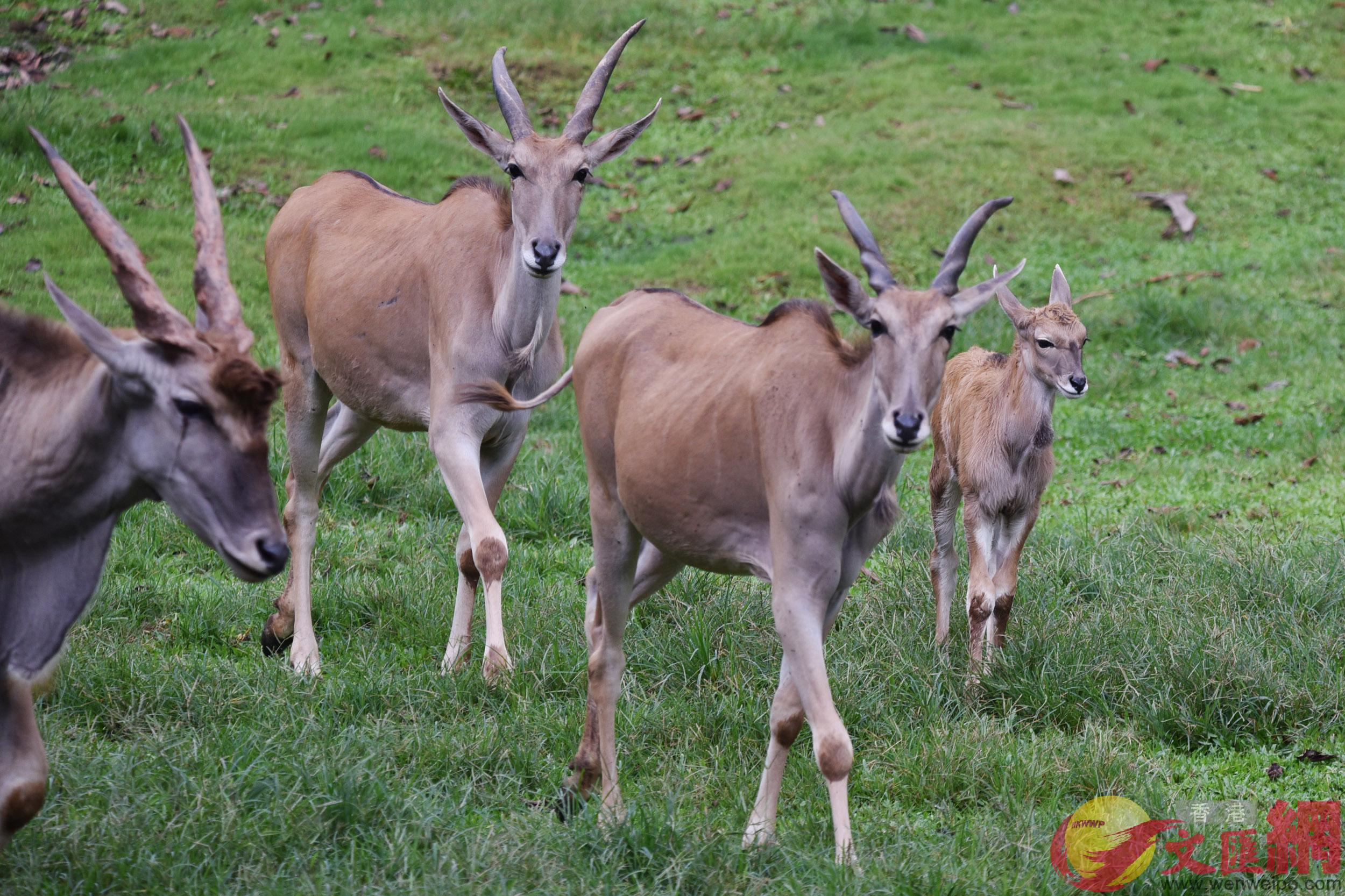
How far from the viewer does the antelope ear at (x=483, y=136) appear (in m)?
5.91

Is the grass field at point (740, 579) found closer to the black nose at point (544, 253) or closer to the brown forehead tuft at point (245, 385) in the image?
the brown forehead tuft at point (245, 385)

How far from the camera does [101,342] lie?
3.26 metres

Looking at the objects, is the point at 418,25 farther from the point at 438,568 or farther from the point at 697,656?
the point at 697,656

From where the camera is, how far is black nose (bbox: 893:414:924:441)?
3639mm

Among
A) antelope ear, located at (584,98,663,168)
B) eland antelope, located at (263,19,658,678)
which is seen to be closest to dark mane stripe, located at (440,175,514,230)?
eland antelope, located at (263,19,658,678)

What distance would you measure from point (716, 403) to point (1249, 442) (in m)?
6.15

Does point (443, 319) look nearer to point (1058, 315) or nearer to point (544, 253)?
point (544, 253)

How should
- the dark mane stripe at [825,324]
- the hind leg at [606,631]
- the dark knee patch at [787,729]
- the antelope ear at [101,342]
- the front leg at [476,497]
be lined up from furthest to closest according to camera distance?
the front leg at [476,497] < the hind leg at [606,631] < the dark knee patch at [787,729] < the dark mane stripe at [825,324] < the antelope ear at [101,342]

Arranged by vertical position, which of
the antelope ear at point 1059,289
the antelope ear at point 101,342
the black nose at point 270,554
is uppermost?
the antelope ear at point 101,342

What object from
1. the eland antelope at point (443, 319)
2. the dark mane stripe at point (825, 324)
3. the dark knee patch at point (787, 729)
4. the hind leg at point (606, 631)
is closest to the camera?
the dark mane stripe at point (825, 324)

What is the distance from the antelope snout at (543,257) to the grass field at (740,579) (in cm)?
158

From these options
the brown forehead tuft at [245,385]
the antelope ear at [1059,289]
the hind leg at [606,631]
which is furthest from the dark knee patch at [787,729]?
the antelope ear at [1059,289]

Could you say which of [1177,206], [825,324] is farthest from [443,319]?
[1177,206]

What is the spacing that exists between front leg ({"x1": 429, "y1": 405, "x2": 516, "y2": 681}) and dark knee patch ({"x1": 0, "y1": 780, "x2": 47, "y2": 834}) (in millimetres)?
2089
